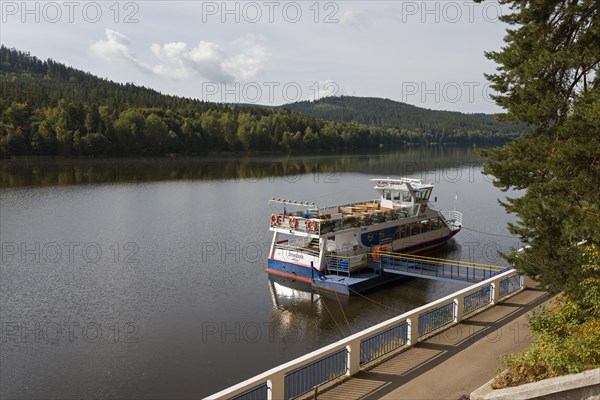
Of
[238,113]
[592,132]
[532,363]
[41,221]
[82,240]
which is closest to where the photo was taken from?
[532,363]

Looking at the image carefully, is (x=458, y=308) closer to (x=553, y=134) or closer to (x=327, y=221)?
(x=553, y=134)

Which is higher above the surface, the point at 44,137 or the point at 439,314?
the point at 44,137

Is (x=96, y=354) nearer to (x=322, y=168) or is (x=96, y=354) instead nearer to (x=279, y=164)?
(x=322, y=168)

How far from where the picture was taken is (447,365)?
48.0 feet

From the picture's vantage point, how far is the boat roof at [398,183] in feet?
135

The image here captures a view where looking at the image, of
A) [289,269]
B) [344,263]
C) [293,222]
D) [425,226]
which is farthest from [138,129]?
[344,263]

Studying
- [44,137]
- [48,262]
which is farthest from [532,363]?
[44,137]

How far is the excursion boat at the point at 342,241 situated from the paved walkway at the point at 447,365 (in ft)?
44.0

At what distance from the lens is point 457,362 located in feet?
48.6

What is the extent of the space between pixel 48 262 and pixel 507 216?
46444mm

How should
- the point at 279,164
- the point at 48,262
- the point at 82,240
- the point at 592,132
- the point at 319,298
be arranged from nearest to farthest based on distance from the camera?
the point at 592,132, the point at 319,298, the point at 48,262, the point at 82,240, the point at 279,164

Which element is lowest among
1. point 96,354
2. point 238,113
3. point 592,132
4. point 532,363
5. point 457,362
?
point 96,354

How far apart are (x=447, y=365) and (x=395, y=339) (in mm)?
2051

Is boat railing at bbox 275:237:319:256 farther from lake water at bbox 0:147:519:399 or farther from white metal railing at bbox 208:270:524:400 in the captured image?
white metal railing at bbox 208:270:524:400
